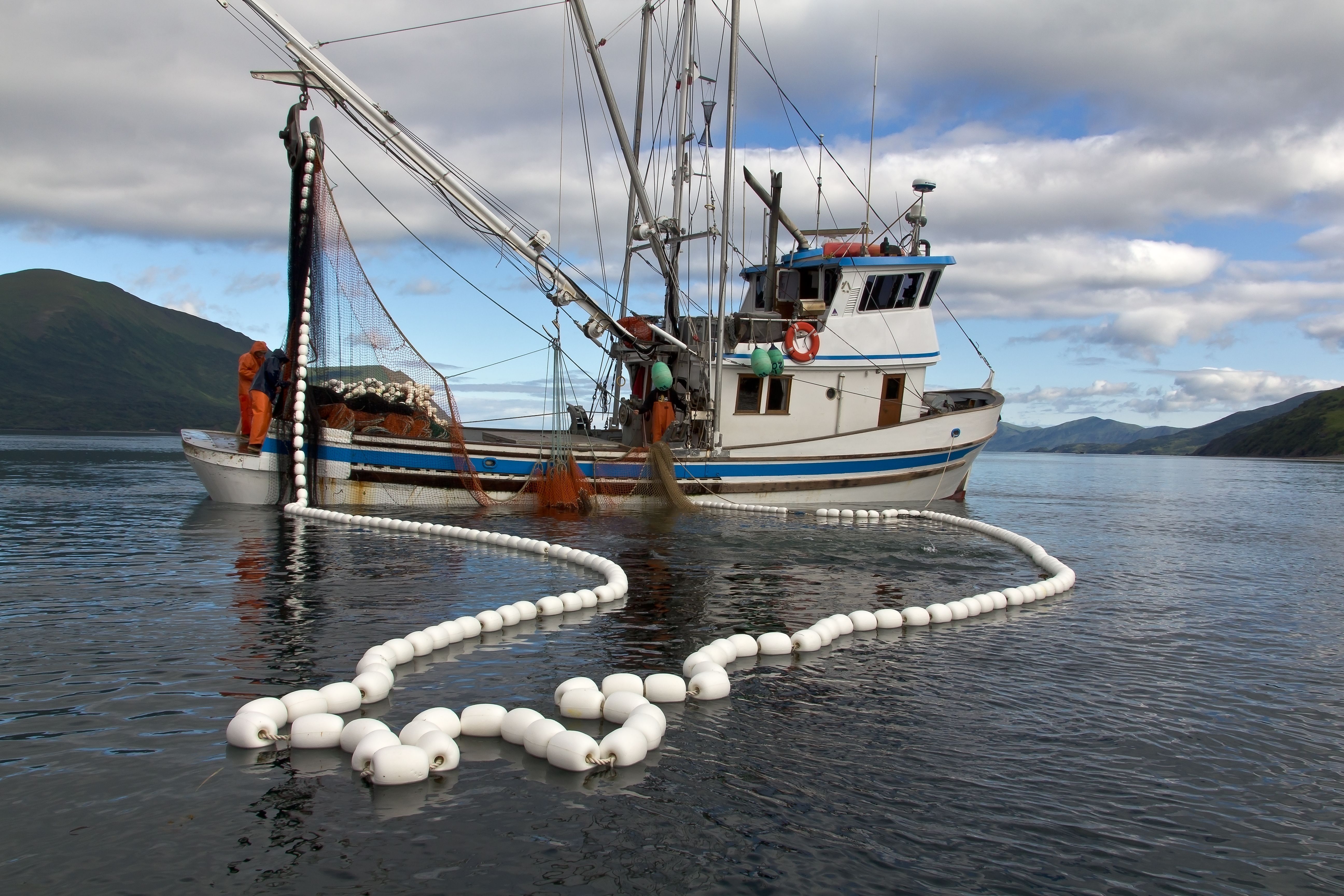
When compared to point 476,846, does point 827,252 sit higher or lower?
higher

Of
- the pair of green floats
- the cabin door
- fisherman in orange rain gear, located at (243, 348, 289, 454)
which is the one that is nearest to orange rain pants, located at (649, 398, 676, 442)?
the pair of green floats

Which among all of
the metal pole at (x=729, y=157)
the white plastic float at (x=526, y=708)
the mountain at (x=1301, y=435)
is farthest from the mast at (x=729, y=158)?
the mountain at (x=1301, y=435)

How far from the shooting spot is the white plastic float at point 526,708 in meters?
5.95

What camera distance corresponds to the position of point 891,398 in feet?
81.4

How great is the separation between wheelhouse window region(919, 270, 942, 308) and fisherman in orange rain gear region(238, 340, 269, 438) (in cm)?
1597

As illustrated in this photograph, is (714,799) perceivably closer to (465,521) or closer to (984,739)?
(984,739)

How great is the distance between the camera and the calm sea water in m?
4.82

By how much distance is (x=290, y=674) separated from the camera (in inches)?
304

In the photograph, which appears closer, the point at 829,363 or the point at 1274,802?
the point at 1274,802

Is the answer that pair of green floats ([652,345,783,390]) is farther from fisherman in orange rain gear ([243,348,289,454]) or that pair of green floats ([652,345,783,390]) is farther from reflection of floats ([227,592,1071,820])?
reflection of floats ([227,592,1071,820])

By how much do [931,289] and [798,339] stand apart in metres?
4.36

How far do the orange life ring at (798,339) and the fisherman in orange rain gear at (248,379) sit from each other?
38.9 feet

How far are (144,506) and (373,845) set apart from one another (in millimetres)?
20132

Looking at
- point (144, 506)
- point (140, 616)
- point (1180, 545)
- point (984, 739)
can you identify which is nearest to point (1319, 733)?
point (984, 739)
